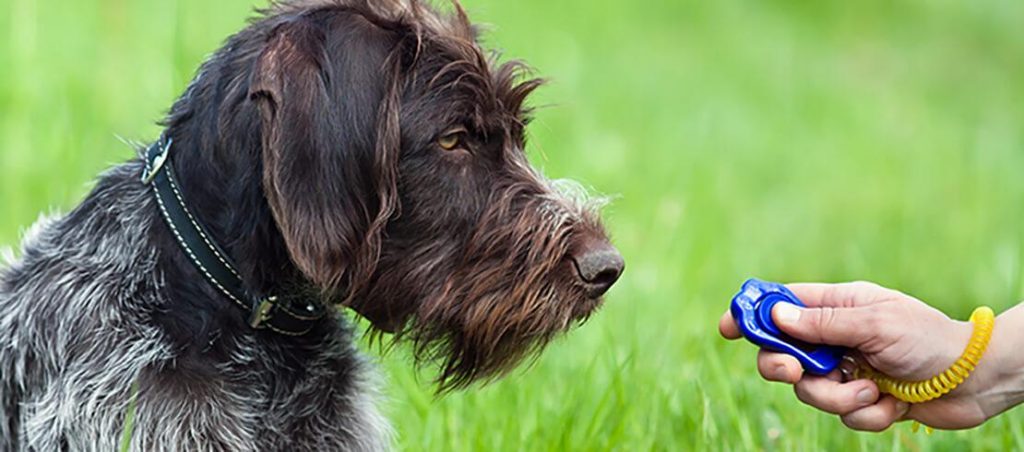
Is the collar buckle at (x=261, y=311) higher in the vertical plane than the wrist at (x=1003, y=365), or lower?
lower

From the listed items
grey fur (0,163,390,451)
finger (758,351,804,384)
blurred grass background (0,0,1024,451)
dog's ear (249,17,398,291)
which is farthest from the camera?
blurred grass background (0,0,1024,451)

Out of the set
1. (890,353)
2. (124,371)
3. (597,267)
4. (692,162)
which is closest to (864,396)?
Answer: (890,353)

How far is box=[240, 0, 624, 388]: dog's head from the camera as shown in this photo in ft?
13.4

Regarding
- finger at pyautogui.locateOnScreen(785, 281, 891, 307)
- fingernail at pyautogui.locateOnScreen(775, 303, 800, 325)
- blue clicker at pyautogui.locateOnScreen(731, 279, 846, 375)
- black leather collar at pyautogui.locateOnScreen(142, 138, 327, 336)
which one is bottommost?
black leather collar at pyautogui.locateOnScreen(142, 138, 327, 336)

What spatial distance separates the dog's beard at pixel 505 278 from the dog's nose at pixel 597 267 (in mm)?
25

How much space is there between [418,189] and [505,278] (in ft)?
1.20

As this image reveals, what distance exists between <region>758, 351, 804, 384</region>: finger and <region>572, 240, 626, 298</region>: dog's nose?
1.60 feet

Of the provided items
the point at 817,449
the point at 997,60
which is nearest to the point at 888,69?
the point at 997,60

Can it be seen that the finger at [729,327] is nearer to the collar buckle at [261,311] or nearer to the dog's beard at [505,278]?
the dog's beard at [505,278]

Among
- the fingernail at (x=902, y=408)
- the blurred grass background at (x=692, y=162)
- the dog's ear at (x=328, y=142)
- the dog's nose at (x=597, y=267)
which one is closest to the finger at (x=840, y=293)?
the fingernail at (x=902, y=408)

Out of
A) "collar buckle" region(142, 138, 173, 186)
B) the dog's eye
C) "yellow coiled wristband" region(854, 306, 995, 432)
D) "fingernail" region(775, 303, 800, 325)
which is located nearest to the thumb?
"fingernail" region(775, 303, 800, 325)

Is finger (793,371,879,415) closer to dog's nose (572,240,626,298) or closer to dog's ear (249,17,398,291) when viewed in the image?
dog's nose (572,240,626,298)

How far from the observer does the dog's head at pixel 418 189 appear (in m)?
4.08

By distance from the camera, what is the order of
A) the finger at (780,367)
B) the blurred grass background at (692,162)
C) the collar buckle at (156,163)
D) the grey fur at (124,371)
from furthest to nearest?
the blurred grass background at (692,162) → the collar buckle at (156,163) → the grey fur at (124,371) → the finger at (780,367)
